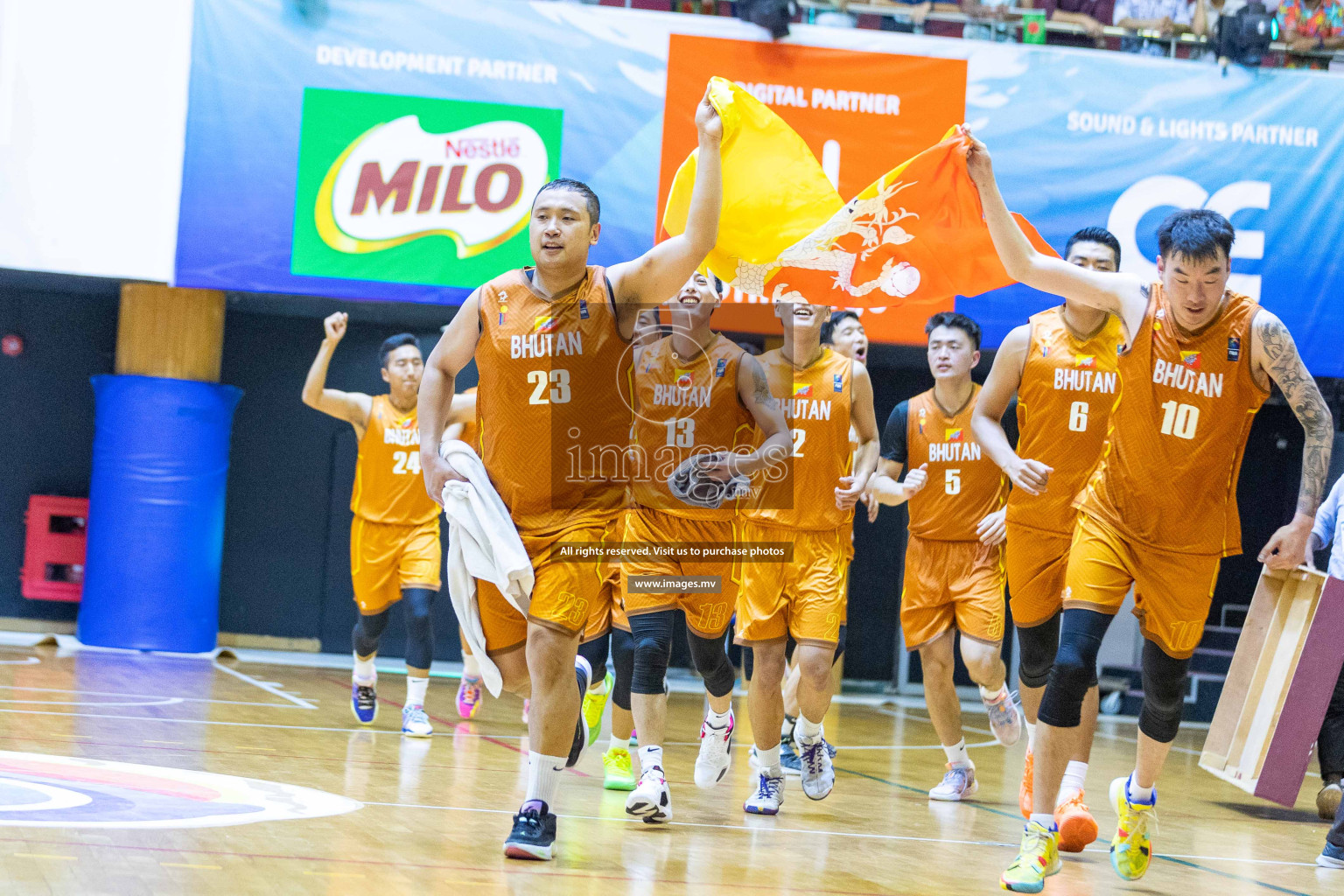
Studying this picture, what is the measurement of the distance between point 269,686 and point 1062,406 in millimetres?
6783

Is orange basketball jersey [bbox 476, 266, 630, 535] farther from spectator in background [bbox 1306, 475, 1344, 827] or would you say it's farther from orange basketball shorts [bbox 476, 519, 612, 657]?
spectator in background [bbox 1306, 475, 1344, 827]

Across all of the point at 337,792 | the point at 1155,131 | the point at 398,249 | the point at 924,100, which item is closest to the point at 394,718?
the point at 337,792

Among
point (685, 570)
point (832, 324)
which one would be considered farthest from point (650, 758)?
point (832, 324)

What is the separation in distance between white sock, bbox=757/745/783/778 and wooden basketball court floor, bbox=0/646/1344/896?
0.22 metres

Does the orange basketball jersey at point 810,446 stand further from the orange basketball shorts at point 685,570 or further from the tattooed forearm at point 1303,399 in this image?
the tattooed forearm at point 1303,399

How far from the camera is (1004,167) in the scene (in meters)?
11.5

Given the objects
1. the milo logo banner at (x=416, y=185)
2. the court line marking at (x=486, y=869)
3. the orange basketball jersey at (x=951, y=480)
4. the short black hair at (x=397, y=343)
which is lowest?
the court line marking at (x=486, y=869)

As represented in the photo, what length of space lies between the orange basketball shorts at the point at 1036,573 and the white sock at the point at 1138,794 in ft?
3.33

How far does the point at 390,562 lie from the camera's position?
8.83 m

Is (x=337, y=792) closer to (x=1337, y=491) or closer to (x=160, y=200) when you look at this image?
(x=1337, y=491)

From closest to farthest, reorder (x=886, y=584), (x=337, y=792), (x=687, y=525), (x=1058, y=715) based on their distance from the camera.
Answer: (x=1058, y=715) < (x=337, y=792) < (x=687, y=525) < (x=886, y=584)

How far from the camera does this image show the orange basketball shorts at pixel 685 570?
5.78 meters

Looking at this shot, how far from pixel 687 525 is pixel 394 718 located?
3740 mm

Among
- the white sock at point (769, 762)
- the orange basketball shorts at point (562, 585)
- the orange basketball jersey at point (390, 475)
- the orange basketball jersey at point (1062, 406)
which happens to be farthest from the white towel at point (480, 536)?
the orange basketball jersey at point (390, 475)
